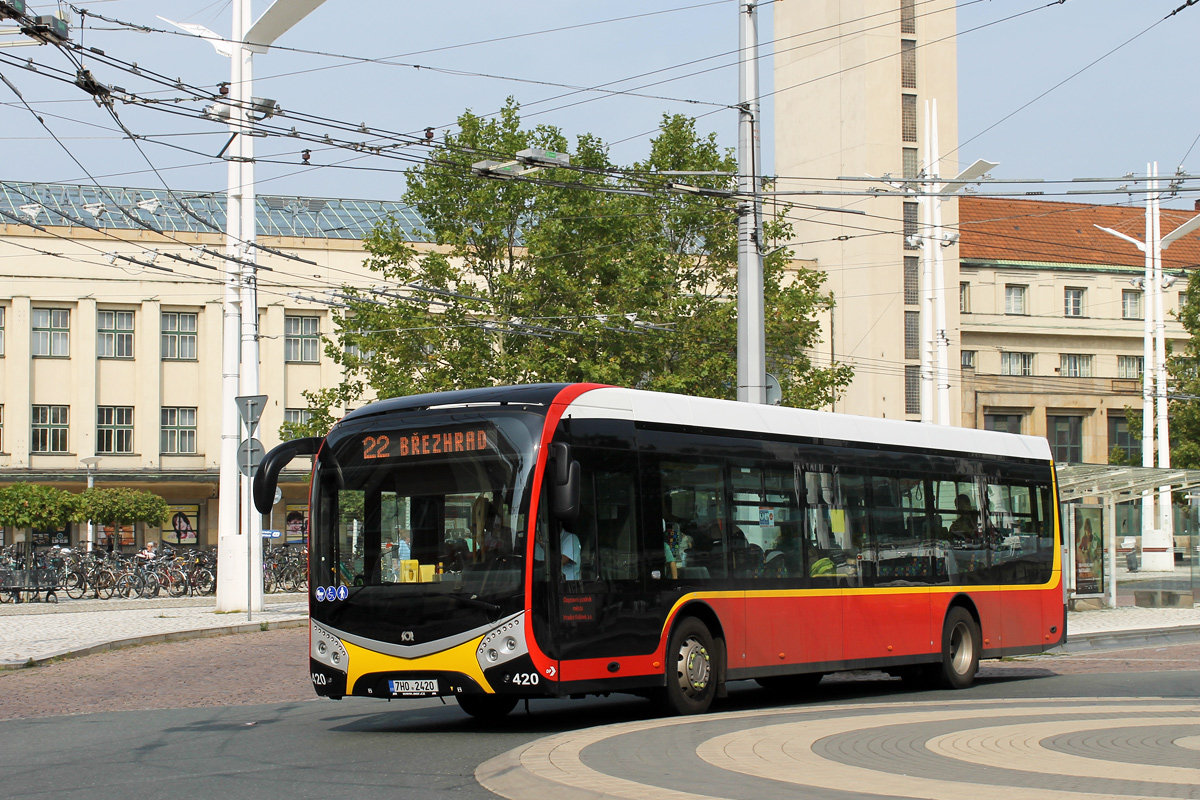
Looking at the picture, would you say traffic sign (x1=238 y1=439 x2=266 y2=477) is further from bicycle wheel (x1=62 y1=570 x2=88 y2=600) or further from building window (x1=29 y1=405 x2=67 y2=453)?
building window (x1=29 y1=405 x2=67 y2=453)

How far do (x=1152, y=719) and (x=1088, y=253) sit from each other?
68.5m

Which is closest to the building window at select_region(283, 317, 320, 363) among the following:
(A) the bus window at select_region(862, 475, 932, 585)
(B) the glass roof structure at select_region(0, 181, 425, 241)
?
(B) the glass roof structure at select_region(0, 181, 425, 241)

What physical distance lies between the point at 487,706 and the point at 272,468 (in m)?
2.66

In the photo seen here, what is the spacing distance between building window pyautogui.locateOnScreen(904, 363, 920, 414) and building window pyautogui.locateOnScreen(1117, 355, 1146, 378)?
47.4 ft

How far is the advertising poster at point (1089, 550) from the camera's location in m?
28.9

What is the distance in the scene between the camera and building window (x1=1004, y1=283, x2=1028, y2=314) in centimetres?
7356

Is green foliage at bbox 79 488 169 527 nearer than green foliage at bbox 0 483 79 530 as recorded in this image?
No

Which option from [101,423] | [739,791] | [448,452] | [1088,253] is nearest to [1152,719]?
[739,791]

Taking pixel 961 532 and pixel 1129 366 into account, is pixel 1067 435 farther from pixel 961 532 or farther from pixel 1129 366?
pixel 961 532

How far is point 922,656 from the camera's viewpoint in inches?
591

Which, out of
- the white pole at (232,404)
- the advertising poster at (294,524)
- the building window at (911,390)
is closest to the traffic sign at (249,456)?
the white pole at (232,404)

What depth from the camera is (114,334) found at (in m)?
53.7

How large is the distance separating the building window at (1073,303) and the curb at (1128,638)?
51695mm

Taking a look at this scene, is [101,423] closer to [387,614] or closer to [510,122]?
[510,122]
